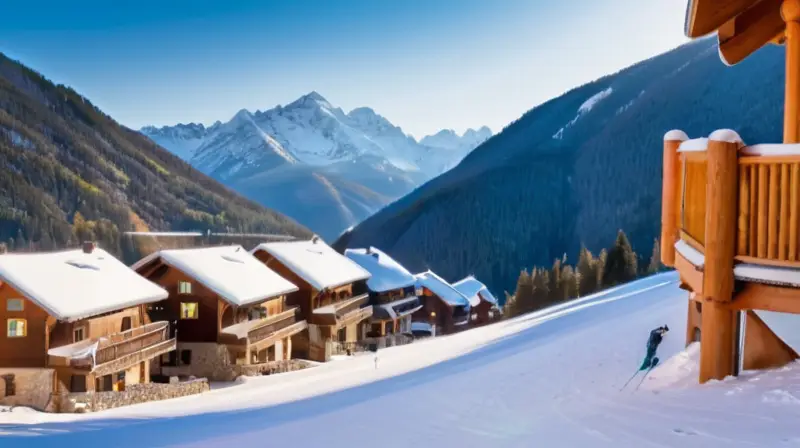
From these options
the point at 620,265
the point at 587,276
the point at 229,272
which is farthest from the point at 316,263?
the point at 587,276

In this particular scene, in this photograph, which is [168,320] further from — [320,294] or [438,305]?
[438,305]

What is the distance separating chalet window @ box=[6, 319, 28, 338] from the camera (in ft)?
85.4

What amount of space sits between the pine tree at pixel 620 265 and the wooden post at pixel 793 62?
5710 cm

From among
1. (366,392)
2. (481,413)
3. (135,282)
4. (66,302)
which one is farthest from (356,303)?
(481,413)

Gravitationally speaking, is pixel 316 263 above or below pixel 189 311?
above

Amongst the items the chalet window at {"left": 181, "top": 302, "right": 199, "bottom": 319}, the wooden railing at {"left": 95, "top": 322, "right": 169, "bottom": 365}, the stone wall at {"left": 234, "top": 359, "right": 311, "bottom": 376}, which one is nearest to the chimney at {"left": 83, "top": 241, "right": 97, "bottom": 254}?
the chalet window at {"left": 181, "top": 302, "right": 199, "bottom": 319}

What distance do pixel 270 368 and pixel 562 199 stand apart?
523 feet

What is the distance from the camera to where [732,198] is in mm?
6574

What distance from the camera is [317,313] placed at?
135 feet

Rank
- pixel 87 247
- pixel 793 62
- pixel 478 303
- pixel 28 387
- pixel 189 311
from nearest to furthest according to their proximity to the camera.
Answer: pixel 793 62 < pixel 28 387 < pixel 87 247 < pixel 189 311 < pixel 478 303

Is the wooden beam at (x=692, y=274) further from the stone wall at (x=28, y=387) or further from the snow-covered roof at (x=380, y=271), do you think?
the snow-covered roof at (x=380, y=271)

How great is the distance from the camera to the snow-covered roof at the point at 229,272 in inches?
1318

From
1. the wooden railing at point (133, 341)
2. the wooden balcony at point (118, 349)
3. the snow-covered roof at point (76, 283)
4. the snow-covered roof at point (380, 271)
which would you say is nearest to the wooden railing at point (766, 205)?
the wooden balcony at point (118, 349)

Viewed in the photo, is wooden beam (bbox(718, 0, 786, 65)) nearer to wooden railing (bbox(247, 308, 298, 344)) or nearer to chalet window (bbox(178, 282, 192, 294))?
wooden railing (bbox(247, 308, 298, 344))
